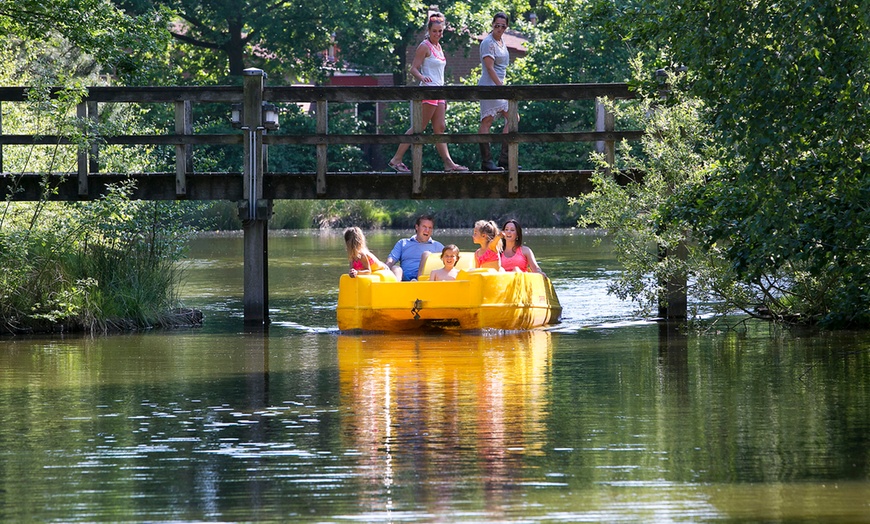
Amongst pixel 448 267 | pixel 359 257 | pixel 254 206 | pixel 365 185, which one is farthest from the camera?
pixel 365 185

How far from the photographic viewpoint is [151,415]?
10.5m

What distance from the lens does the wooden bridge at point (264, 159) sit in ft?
58.9

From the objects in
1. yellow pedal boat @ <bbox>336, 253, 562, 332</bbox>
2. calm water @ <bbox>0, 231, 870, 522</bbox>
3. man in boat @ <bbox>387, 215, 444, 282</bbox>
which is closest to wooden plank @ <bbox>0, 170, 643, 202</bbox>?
man in boat @ <bbox>387, 215, 444, 282</bbox>

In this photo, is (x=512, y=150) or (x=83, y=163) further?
(x=512, y=150)

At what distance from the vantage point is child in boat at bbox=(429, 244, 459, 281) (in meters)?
17.3

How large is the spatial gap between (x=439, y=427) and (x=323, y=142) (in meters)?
8.84

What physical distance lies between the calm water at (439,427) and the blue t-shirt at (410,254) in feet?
5.79

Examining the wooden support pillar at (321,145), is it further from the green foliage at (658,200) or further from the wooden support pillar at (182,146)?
the green foliage at (658,200)

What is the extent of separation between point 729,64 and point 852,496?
5.25 metres

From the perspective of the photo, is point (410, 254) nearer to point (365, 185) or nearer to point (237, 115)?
point (365, 185)

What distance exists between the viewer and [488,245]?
17.7 m

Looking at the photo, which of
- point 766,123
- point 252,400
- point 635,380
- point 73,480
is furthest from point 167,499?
point 766,123

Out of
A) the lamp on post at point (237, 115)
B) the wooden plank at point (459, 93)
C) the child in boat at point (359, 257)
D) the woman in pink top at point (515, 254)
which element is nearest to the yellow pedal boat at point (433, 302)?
the child in boat at point (359, 257)

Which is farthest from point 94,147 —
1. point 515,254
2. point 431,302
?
point 515,254
